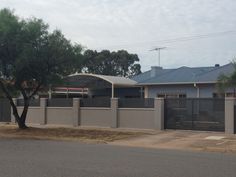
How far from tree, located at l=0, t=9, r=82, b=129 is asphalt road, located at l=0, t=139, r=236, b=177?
35.2 feet

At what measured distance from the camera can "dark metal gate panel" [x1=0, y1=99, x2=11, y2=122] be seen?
37684 mm

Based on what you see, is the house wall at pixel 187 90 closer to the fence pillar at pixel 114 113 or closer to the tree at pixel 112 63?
the fence pillar at pixel 114 113

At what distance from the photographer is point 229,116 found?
85.4ft

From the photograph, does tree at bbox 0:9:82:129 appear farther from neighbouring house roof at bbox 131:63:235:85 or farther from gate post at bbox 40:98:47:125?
neighbouring house roof at bbox 131:63:235:85

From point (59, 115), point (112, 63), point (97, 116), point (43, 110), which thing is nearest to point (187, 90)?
point (97, 116)

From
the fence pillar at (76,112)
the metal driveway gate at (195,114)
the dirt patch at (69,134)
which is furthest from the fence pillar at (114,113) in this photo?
the metal driveway gate at (195,114)

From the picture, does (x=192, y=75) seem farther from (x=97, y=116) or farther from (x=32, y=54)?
(x=32, y=54)

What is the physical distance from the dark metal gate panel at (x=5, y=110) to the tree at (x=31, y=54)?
25.1 ft

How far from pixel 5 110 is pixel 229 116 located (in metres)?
18.8

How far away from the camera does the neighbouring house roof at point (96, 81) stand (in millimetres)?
44781

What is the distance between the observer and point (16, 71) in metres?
27.8

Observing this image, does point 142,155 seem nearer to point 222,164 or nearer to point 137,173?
point 222,164

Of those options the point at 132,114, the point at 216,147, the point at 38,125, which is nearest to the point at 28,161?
the point at 216,147

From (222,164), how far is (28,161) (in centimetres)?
565
